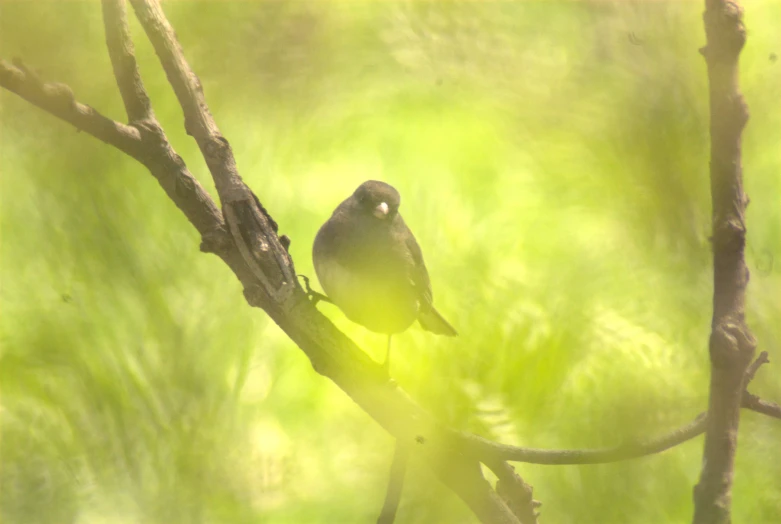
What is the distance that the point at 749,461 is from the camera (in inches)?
41.8

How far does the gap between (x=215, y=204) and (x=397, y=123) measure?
349 mm

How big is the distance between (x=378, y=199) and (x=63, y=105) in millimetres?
472

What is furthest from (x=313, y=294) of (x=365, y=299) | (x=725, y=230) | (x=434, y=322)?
(x=725, y=230)

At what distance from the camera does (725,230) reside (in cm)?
74

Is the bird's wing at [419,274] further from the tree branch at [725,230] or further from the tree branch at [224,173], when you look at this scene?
the tree branch at [725,230]

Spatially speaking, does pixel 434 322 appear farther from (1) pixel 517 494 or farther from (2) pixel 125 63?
(2) pixel 125 63

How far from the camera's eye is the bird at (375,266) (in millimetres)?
1067

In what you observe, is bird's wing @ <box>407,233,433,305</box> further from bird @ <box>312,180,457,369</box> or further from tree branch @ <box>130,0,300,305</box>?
tree branch @ <box>130,0,300,305</box>

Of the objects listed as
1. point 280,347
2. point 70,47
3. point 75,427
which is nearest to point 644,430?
point 280,347

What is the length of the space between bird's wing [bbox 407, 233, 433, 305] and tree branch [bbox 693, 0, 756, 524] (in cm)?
44

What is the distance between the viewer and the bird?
1.07 metres

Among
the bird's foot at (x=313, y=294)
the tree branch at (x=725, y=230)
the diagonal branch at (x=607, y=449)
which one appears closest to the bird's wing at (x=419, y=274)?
the bird's foot at (x=313, y=294)

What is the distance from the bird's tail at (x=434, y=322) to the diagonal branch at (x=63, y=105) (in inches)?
19.6

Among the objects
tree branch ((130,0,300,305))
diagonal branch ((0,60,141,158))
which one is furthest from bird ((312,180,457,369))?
diagonal branch ((0,60,141,158))
